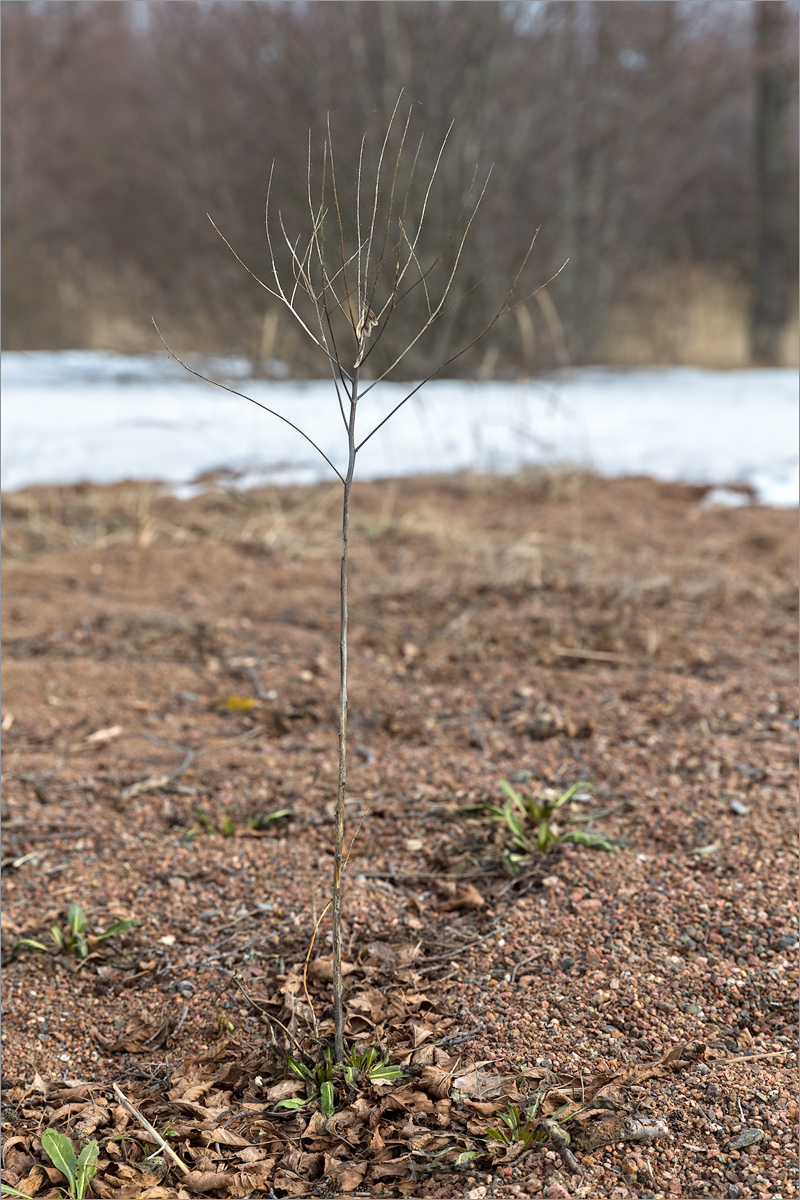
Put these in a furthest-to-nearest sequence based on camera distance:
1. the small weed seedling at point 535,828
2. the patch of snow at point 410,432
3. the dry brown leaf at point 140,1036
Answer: the patch of snow at point 410,432
the small weed seedling at point 535,828
the dry brown leaf at point 140,1036

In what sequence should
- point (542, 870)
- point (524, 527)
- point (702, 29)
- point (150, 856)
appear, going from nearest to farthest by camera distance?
point (542, 870), point (150, 856), point (524, 527), point (702, 29)

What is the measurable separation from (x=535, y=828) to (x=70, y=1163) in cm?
105

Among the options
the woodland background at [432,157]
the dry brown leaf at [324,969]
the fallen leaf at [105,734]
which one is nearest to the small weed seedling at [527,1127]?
the dry brown leaf at [324,969]

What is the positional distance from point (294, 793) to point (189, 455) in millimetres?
3964

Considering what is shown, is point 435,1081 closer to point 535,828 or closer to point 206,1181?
point 206,1181

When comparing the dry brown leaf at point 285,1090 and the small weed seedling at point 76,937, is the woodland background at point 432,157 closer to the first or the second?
the small weed seedling at point 76,937

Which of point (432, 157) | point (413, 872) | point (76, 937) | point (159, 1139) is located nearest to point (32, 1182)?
point (159, 1139)

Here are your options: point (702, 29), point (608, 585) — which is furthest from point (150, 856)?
point (702, 29)

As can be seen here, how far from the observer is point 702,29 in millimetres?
9586

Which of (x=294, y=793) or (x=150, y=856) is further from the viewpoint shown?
(x=294, y=793)

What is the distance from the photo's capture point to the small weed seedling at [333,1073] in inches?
51.1

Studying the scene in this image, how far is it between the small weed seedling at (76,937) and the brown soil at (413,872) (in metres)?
0.02

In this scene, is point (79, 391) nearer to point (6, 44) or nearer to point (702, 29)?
point (6, 44)

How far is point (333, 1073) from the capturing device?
52.8 inches
